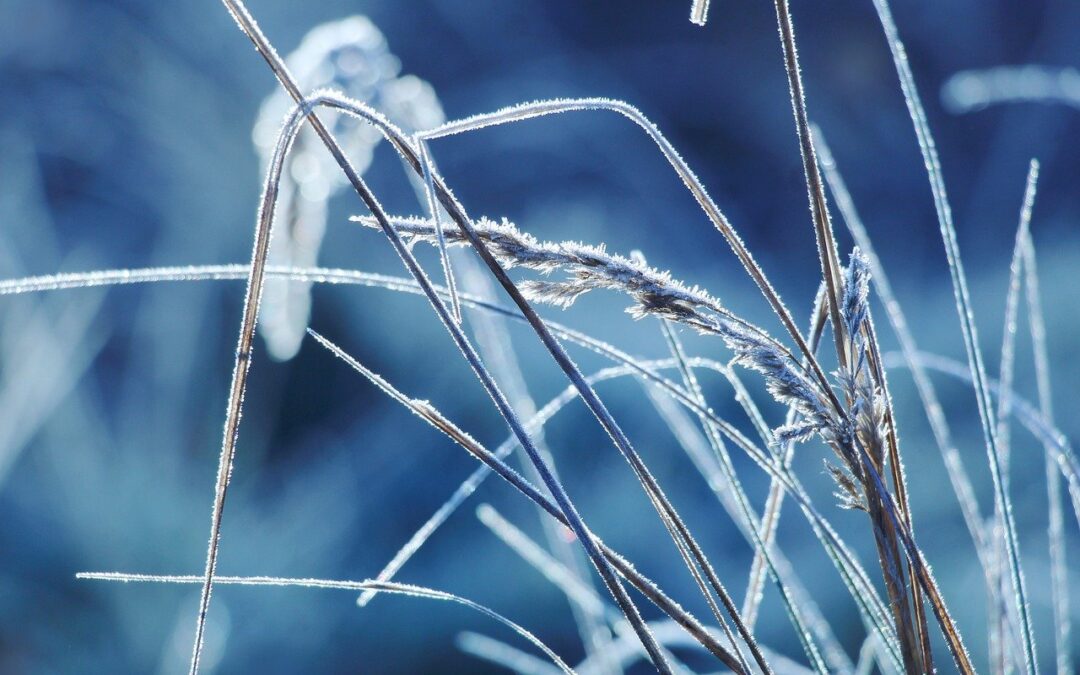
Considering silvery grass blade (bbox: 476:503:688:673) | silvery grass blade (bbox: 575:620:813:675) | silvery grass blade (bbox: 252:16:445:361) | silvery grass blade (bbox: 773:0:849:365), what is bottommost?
silvery grass blade (bbox: 575:620:813:675)

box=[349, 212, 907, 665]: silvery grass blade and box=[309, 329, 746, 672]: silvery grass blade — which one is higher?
box=[349, 212, 907, 665]: silvery grass blade

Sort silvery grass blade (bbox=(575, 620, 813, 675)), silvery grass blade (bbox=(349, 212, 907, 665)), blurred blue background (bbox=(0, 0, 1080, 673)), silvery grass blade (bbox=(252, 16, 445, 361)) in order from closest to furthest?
silvery grass blade (bbox=(349, 212, 907, 665)), silvery grass blade (bbox=(575, 620, 813, 675)), silvery grass blade (bbox=(252, 16, 445, 361)), blurred blue background (bbox=(0, 0, 1080, 673))

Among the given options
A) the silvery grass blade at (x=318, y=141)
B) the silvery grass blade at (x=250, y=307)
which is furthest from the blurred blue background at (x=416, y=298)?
the silvery grass blade at (x=250, y=307)

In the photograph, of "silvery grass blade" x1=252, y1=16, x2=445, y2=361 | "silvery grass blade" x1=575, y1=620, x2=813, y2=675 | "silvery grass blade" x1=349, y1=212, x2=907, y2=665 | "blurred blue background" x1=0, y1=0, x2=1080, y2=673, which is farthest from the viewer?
"blurred blue background" x1=0, y1=0, x2=1080, y2=673

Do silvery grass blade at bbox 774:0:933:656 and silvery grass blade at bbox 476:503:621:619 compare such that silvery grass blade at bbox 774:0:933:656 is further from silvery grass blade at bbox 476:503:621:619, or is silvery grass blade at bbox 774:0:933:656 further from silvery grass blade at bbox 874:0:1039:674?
silvery grass blade at bbox 476:503:621:619

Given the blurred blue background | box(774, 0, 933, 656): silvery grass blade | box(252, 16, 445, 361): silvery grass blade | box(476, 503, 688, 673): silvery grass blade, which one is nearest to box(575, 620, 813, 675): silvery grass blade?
box(476, 503, 688, 673): silvery grass blade

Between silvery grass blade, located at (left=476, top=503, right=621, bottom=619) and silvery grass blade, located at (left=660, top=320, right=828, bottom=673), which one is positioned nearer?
silvery grass blade, located at (left=660, top=320, right=828, bottom=673)

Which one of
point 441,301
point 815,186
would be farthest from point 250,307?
point 815,186

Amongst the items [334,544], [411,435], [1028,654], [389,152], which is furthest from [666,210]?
[1028,654]

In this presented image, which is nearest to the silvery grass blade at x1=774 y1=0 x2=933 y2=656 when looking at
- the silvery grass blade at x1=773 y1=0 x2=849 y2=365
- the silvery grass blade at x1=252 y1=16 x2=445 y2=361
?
the silvery grass blade at x1=773 y1=0 x2=849 y2=365

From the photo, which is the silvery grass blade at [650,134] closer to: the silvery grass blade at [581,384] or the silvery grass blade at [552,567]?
the silvery grass blade at [581,384]
